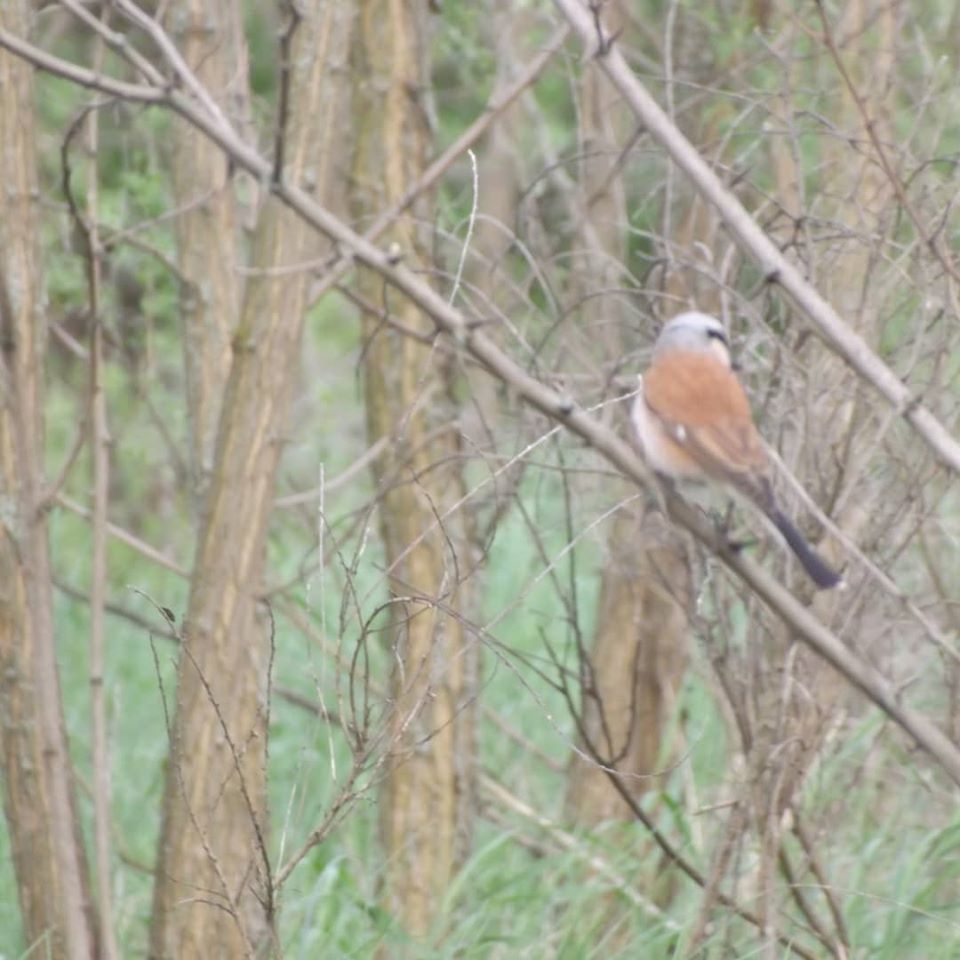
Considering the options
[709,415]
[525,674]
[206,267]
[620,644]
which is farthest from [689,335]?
[525,674]

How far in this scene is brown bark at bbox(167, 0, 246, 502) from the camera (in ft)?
14.7

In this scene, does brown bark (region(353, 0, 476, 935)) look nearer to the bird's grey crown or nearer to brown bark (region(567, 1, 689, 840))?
brown bark (region(567, 1, 689, 840))

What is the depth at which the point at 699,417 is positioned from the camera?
316cm

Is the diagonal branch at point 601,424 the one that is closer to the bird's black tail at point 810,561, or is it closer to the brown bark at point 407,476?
the bird's black tail at point 810,561

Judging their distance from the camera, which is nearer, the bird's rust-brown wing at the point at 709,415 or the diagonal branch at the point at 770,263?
the diagonal branch at the point at 770,263

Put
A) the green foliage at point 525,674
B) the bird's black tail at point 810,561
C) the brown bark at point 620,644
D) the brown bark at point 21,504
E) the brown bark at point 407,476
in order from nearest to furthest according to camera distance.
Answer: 1. the bird's black tail at point 810,561
2. the brown bark at point 21,504
3. the green foliage at point 525,674
4. the brown bark at point 407,476
5. the brown bark at point 620,644

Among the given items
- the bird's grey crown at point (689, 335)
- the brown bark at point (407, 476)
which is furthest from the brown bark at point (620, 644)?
the bird's grey crown at point (689, 335)

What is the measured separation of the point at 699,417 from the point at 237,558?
3.21 ft

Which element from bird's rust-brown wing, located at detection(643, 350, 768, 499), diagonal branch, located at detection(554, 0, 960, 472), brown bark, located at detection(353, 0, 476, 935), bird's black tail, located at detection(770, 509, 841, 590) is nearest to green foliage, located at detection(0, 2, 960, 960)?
brown bark, located at detection(353, 0, 476, 935)

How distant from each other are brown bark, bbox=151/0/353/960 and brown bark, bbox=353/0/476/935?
0.95 m

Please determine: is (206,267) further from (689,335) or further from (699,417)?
(699,417)

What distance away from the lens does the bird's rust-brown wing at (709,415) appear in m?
3.07

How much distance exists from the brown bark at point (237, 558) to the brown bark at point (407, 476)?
0.95 metres

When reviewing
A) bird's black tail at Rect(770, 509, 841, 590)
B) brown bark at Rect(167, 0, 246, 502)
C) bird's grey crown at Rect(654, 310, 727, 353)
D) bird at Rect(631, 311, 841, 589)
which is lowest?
bird's black tail at Rect(770, 509, 841, 590)
